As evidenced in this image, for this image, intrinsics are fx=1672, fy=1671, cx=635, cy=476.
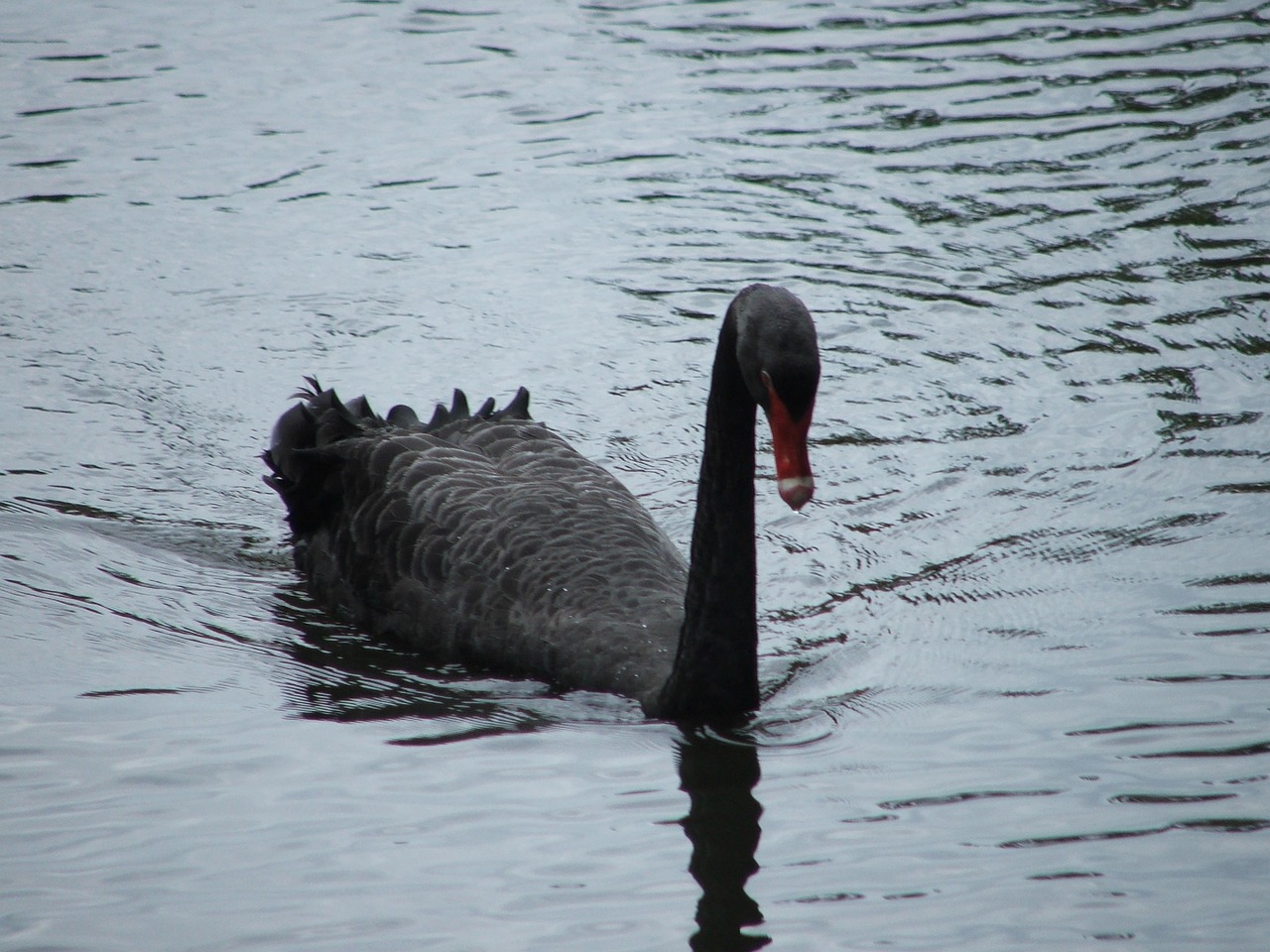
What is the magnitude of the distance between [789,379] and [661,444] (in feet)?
11.5

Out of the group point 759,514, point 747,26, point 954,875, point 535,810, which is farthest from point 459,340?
point 747,26

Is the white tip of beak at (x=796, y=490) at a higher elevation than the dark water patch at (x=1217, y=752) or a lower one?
higher

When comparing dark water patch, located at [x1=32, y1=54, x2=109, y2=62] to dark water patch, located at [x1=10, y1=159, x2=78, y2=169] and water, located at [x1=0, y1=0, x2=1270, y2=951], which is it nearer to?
water, located at [x1=0, y1=0, x2=1270, y2=951]

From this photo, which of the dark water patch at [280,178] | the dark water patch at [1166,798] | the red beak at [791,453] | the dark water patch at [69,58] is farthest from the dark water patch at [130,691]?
the dark water patch at [69,58]

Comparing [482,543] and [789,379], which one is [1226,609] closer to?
[789,379]

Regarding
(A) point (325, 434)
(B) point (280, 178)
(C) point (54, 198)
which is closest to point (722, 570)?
(A) point (325, 434)

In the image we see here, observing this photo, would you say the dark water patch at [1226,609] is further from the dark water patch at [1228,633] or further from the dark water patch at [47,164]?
the dark water patch at [47,164]

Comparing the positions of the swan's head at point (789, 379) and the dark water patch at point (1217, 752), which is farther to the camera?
the dark water patch at point (1217, 752)

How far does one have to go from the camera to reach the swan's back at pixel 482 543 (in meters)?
5.80

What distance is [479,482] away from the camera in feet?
21.0

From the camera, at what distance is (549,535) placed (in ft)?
20.0

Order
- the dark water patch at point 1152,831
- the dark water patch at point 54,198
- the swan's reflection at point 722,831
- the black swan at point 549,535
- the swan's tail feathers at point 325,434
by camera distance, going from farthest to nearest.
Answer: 1. the dark water patch at point 54,198
2. the swan's tail feathers at point 325,434
3. the black swan at point 549,535
4. the dark water patch at point 1152,831
5. the swan's reflection at point 722,831

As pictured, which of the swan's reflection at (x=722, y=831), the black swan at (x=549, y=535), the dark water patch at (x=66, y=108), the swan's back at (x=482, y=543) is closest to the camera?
the swan's reflection at (x=722, y=831)

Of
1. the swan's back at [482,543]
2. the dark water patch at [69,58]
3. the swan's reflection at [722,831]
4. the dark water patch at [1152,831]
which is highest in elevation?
the dark water patch at [69,58]
